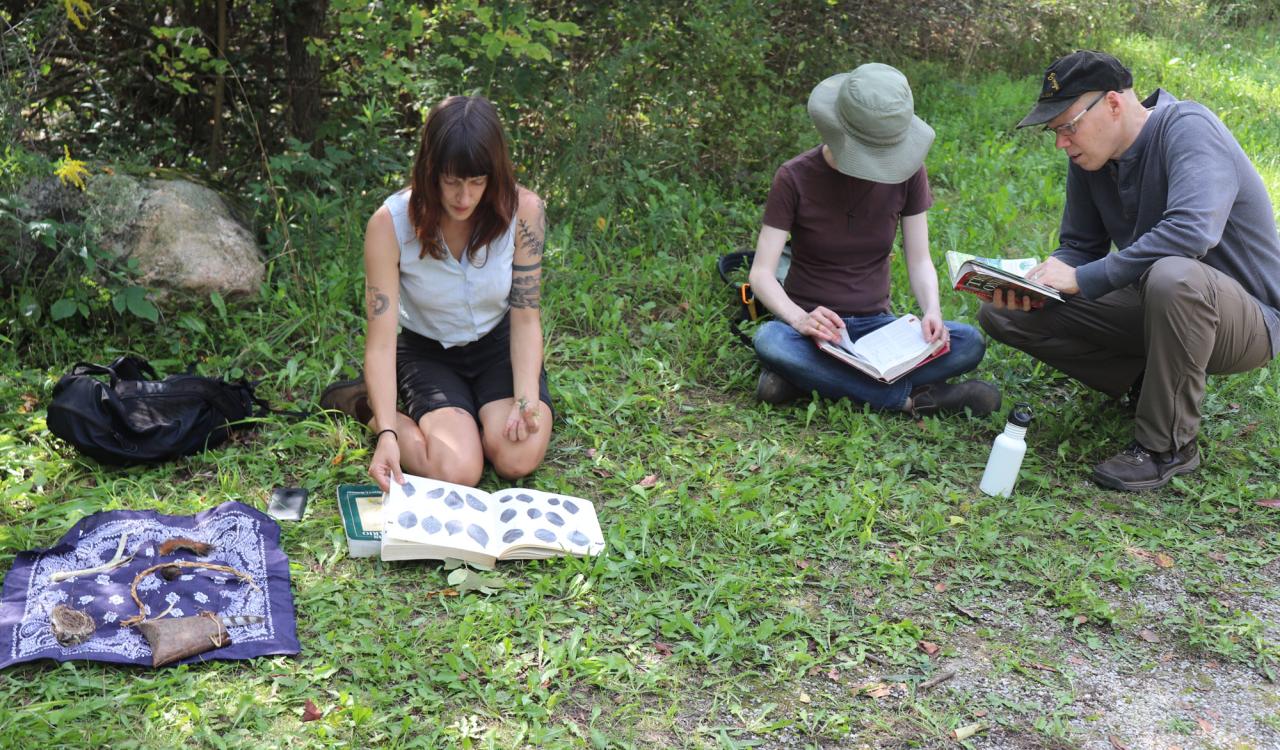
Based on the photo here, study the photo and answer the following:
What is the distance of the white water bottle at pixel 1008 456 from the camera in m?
3.99

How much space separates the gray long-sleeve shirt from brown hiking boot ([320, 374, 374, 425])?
271cm

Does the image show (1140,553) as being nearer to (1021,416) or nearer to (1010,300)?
(1021,416)

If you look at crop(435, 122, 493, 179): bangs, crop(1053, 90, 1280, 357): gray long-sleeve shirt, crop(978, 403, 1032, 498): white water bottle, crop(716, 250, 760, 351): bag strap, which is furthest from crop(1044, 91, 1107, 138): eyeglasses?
crop(435, 122, 493, 179): bangs

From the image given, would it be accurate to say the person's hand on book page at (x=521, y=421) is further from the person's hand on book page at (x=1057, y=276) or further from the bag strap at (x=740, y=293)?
the person's hand on book page at (x=1057, y=276)

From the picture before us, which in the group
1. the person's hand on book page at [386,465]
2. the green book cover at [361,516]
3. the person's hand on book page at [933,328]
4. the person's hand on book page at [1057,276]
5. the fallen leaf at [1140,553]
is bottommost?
the fallen leaf at [1140,553]

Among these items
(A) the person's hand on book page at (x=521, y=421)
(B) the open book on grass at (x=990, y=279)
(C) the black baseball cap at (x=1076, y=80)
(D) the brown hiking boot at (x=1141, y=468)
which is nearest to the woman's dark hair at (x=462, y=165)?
(A) the person's hand on book page at (x=521, y=421)

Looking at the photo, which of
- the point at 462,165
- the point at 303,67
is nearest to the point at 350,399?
the point at 462,165

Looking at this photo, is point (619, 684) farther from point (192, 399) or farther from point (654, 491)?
point (192, 399)

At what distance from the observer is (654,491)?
13.3ft

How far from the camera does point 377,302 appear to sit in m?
3.77

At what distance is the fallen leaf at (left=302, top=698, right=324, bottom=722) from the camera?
281cm

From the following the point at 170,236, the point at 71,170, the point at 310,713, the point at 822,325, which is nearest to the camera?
the point at 310,713

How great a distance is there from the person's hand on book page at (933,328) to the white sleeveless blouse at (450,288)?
170cm

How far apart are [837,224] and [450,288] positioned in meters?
1.68
